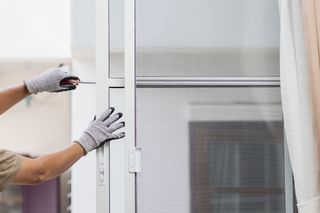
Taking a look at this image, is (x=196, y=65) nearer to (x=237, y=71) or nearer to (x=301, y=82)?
(x=237, y=71)

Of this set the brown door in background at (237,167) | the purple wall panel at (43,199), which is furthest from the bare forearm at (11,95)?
the purple wall panel at (43,199)

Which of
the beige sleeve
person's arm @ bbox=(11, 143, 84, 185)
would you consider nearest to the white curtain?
person's arm @ bbox=(11, 143, 84, 185)

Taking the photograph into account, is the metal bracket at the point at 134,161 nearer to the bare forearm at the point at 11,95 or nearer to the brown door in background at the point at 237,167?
the brown door in background at the point at 237,167

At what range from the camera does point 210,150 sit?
6.20 feet

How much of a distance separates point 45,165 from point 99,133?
236 mm

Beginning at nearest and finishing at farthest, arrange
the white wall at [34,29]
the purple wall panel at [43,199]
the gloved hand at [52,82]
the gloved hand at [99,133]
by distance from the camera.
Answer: the gloved hand at [99,133] < the gloved hand at [52,82] < the white wall at [34,29] < the purple wall panel at [43,199]

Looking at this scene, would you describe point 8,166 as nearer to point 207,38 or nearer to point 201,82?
point 201,82

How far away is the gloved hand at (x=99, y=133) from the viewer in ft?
5.93

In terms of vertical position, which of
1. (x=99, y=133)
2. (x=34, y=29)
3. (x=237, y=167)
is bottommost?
(x=237, y=167)

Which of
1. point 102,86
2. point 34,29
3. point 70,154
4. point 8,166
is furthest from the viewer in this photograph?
point 34,29

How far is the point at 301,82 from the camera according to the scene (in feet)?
6.14

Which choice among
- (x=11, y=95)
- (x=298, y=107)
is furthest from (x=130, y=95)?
(x=298, y=107)

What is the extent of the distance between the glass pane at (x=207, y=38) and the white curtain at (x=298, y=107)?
72 mm

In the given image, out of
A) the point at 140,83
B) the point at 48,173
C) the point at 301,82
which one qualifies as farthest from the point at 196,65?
the point at 48,173
